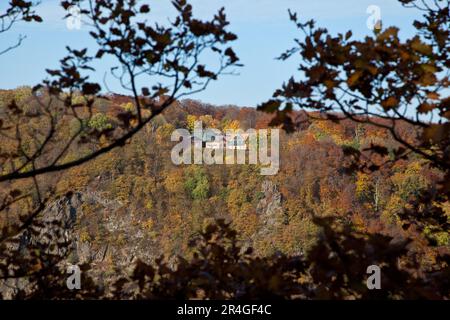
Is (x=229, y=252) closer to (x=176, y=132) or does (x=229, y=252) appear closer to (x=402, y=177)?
(x=402, y=177)

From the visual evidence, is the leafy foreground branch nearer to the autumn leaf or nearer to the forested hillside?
the autumn leaf

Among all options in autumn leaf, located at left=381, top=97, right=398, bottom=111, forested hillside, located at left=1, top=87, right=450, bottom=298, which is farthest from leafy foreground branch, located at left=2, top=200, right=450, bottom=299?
forested hillside, located at left=1, top=87, right=450, bottom=298

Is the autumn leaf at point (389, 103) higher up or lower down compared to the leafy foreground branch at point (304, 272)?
higher up

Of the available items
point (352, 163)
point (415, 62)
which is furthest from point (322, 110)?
point (415, 62)

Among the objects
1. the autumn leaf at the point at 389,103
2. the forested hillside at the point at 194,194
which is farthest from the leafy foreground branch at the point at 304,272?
the forested hillside at the point at 194,194

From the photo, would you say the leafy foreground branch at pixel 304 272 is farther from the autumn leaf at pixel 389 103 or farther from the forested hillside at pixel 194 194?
the forested hillside at pixel 194 194

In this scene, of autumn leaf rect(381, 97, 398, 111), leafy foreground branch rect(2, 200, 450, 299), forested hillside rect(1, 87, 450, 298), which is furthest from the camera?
forested hillside rect(1, 87, 450, 298)

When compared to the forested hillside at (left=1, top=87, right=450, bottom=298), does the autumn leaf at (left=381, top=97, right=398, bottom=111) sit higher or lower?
higher

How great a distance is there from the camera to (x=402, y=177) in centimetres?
4581

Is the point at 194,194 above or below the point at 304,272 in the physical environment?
below

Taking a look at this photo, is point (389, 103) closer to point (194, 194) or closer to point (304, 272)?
point (304, 272)

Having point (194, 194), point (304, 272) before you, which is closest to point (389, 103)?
point (304, 272)

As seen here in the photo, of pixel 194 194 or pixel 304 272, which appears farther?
pixel 194 194
